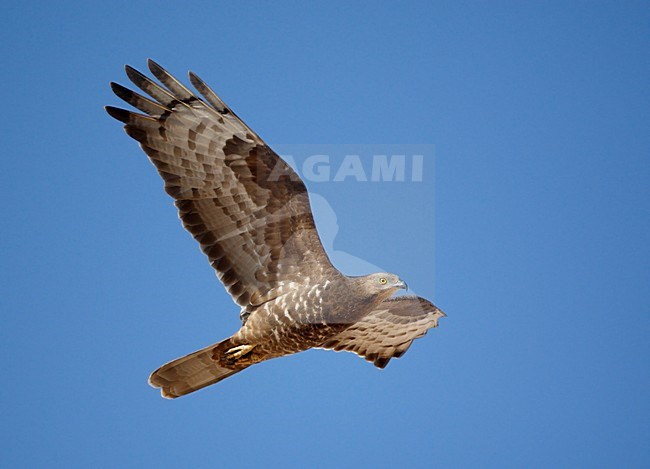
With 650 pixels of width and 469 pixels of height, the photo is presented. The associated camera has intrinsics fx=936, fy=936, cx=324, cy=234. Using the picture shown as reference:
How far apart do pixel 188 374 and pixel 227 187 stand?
2381 millimetres

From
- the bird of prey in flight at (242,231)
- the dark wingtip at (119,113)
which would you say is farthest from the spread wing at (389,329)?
the dark wingtip at (119,113)

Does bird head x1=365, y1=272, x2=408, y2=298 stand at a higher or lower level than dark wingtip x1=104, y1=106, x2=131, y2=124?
lower

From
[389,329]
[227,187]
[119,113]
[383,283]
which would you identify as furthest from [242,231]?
[389,329]

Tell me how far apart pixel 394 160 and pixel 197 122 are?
8.85 feet

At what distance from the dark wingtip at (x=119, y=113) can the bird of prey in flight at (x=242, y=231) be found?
0.01 metres

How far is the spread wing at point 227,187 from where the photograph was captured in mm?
10859

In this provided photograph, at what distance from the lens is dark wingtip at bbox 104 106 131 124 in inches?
420

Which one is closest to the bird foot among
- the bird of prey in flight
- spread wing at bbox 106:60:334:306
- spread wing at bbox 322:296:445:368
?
the bird of prey in flight

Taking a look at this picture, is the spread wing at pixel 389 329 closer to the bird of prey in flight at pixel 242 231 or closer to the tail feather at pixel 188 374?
the bird of prey in flight at pixel 242 231

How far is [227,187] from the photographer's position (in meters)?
11.2

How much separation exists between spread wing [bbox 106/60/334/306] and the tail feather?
2.75 feet

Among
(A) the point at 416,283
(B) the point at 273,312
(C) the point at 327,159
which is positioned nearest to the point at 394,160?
(C) the point at 327,159

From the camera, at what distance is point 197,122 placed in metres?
10.9

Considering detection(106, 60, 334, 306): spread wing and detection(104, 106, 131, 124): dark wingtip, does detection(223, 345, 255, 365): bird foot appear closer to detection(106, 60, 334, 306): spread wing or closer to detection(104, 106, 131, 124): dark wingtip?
detection(106, 60, 334, 306): spread wing
